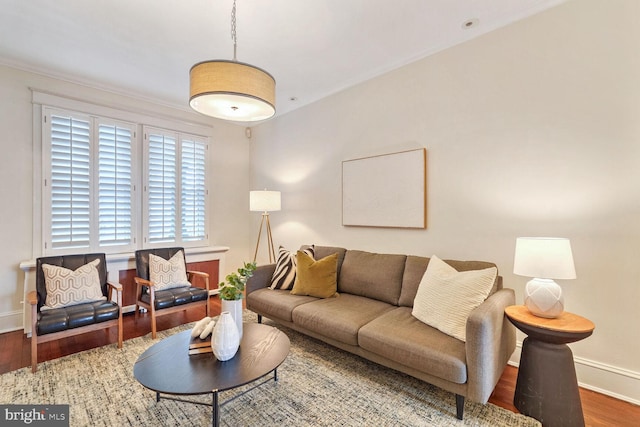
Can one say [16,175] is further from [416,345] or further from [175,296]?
[416,345]

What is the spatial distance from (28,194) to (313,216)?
10.5ft

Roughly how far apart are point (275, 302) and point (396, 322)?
1202 millimetres

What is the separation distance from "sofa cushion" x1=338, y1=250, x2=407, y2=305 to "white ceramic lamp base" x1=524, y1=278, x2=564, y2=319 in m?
1.08

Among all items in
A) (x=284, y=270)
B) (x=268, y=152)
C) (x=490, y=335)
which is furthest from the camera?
(x=268, y=152)

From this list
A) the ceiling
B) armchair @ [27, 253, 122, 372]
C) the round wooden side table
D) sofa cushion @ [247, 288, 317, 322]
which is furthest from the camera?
sofa cushion @ [247, 288, 317, 322]

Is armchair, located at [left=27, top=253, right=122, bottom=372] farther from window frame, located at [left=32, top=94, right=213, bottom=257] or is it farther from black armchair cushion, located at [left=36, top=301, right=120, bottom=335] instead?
window frame, located at [left=32, top=94, right=213, bottom=257]

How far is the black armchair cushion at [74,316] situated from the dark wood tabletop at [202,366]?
1.06 m

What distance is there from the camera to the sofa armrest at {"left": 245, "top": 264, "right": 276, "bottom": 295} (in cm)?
320

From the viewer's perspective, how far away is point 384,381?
2.19 m

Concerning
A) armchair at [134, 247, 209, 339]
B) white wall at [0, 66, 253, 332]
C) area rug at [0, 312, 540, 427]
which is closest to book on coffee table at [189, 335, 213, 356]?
area rug at [0, 312, 540, 427]

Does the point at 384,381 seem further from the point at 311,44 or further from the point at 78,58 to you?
the point at 78,58

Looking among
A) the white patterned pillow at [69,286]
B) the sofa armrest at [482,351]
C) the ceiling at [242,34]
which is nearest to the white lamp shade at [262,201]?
the ceiling at [242,34]

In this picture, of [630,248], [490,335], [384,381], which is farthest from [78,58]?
[630,248]

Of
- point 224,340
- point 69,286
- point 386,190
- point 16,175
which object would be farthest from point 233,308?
point 16,175
